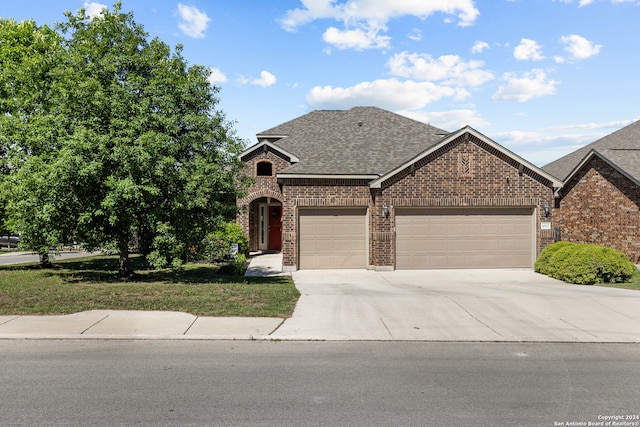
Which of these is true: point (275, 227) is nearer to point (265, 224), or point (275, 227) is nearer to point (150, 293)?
point (265, 224)

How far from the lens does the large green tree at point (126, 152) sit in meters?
12.5

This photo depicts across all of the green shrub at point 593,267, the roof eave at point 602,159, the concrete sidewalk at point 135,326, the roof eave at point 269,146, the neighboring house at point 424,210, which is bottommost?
the concrete sidewalk at point 135,326

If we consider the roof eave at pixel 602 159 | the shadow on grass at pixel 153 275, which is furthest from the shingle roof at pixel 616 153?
the shadow on grass at pixel 153 275

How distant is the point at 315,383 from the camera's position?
5.86 metres

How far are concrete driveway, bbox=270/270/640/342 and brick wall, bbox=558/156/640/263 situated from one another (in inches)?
215

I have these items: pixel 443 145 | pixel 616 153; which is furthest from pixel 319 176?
→ pixel 616 153

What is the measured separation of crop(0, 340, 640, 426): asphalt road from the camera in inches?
193

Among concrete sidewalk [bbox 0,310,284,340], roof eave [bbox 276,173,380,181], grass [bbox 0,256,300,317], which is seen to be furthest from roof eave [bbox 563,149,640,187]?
concrete sidewalk [bbox 0,310,284,340]

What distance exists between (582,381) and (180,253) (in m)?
11.1

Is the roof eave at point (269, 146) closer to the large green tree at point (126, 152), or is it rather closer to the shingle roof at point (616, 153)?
the large green tree at point (126, 152)

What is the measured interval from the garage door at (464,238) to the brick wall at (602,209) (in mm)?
3838

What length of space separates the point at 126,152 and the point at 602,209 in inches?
721

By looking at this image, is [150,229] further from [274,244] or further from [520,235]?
[520,235]

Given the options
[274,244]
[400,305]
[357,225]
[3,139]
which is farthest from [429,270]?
[3,139]
